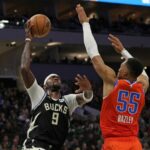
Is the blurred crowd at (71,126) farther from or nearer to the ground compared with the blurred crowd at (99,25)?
nearer to the ground

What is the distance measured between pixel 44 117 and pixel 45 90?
0.43 meters

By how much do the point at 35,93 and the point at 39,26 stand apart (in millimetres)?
990

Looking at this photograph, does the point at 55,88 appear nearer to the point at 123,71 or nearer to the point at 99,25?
the point at 123,71

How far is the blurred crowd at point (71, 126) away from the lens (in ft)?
50.5

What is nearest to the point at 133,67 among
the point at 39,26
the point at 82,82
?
Result: the point at 82,82

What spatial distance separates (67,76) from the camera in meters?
27.6

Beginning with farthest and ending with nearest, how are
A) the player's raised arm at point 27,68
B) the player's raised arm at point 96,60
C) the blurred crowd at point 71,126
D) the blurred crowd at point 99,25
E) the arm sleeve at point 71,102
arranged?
the blurred crowd at point 99,25 < the blurred crowd at point 71,126 < the arm sleeve at point 71,102 < the player's raised arm at point 27,68 < the player's raised arm at point 96,60

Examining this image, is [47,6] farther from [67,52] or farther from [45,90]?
[45,90]

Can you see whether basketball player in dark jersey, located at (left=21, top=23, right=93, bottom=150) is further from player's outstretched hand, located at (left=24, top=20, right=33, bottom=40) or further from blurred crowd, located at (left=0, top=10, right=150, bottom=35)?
blurred crowd, located at (left=0, top=10, right=150, bottom=35)

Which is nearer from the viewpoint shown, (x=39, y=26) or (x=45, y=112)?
(x=45, y=112)

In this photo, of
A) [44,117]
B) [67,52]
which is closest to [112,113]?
[44,117]

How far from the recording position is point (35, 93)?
Result: 5770 mm

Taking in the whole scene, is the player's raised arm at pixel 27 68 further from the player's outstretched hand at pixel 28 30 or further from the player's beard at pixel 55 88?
the player's beard at pixel 55 88

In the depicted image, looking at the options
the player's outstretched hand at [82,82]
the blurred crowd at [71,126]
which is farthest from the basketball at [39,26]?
the blurred crowd at [71,126]
